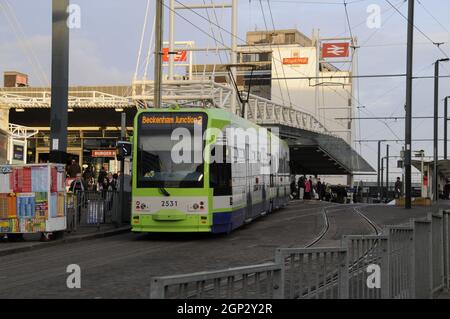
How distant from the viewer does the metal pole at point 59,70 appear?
1867cm

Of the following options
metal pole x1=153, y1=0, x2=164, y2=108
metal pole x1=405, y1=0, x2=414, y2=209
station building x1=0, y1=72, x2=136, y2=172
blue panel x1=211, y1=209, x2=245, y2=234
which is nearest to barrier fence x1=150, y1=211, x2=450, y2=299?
blue panel x1=211, y1=209, x2=245, y2=234

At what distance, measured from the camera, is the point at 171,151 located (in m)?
16.9

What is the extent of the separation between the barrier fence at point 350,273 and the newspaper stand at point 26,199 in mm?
9946

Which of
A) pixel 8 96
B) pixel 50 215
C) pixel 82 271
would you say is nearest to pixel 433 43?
pixel 8 96

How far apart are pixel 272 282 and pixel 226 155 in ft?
40.3

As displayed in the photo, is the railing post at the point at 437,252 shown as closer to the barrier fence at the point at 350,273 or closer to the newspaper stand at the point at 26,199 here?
the barrier fence at the point at 350,273

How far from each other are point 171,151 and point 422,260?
8958 millimetres

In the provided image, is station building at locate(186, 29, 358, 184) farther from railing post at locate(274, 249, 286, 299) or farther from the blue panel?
railing post at locate(274, 249, 286, 299)

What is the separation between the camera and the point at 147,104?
3622cm

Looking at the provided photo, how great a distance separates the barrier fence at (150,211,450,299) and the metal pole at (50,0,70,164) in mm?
11834

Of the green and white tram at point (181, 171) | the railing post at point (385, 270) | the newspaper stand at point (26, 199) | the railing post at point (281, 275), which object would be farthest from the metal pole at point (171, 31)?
the railing post at point (281, 275)

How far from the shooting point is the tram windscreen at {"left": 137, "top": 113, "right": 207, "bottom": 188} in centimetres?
1691
